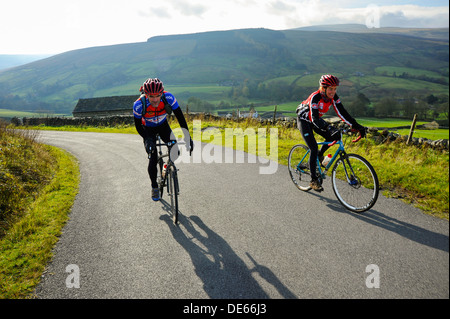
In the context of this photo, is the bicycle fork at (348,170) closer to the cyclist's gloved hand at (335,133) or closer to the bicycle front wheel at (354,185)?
the bicycle front wheel at (354,185)

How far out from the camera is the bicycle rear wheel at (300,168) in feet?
20.0

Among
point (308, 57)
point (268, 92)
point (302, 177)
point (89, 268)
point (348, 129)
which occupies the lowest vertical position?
point (89, 268)

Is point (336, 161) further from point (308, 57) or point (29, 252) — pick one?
point (308, 57)

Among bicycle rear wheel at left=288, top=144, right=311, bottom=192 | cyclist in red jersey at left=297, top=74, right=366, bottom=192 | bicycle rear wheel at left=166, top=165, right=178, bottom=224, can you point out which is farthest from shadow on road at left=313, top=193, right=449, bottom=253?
bicycle rear wheel at left=166, top=165, right=178, bottom=224

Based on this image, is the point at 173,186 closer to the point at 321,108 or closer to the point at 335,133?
the point at 335,133

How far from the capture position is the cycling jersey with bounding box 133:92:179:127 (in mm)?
5074

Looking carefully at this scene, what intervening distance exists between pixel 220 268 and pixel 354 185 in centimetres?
328

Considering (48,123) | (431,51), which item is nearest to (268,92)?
(48,123)

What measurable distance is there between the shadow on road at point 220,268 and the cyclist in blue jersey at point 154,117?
1623mm

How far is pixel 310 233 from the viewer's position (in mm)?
4133

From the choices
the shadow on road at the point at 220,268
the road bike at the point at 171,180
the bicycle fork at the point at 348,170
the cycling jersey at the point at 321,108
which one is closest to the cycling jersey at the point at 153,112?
the road bike at the point at 171,180

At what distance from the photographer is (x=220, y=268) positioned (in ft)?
11.1

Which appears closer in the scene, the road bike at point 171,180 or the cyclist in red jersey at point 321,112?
the road bike at point 171,180

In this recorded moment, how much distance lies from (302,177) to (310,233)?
8.42 feet
